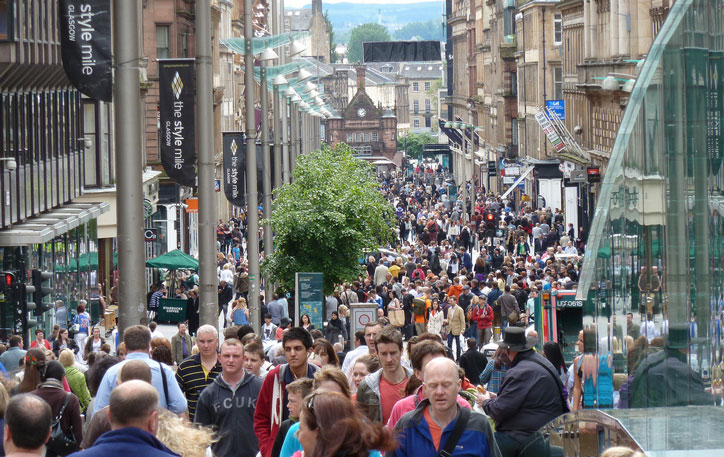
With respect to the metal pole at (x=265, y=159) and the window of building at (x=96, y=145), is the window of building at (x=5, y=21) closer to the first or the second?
the metal pole at (x=265, y=159)

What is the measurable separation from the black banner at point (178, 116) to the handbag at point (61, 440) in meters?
11.4

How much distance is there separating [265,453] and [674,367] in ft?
9.23

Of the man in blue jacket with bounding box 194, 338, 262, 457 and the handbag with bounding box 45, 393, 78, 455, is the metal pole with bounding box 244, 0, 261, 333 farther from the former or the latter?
the man in blue jacket with bounding box 194, 338, 262, 457

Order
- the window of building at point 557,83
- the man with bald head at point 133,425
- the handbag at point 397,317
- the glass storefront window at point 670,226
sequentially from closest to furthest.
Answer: the man with bald head at point 133,425, the glass storefront window at point 670,226, the handbag at point 397,317, the window of building at point 557,83

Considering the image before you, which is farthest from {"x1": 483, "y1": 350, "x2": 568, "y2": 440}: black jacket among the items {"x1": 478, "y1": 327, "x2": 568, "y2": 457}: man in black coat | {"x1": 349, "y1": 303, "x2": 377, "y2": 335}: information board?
{"x1": 349, "y1": 303, "x2": 377, "y2": 335}: information board

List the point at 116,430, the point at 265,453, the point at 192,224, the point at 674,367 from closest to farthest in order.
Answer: the point at 116,430, the point at 265,453, the point at 674,367, the point at 192,224

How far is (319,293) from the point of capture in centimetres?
2773

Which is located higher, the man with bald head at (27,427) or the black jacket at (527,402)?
the man with bald head at (27,427)

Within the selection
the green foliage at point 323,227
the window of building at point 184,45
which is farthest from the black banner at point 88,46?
the window of building at point 184,45

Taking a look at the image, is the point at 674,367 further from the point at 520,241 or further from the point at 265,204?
the point at 520,241

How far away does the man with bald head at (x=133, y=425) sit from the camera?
235 inches

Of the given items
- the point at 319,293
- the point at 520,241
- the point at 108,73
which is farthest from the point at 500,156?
the point at 108,73

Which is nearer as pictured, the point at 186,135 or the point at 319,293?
the point at 186,135

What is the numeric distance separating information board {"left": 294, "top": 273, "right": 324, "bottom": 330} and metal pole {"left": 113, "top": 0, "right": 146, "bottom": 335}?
1397cm
